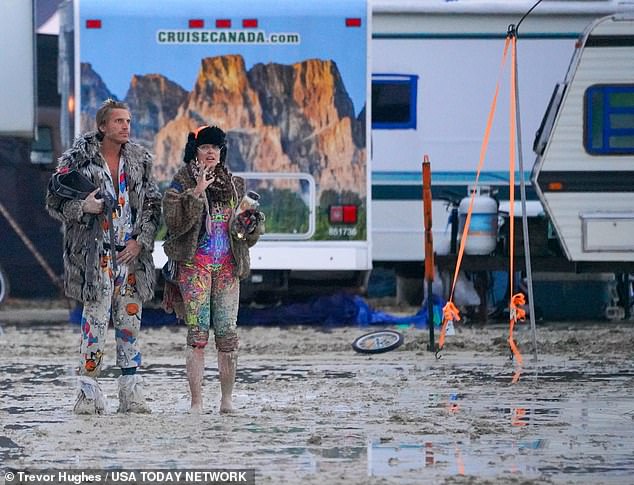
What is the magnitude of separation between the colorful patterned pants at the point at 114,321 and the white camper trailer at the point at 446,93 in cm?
711

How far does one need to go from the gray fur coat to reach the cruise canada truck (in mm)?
5529

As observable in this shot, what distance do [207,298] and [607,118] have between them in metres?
6.72

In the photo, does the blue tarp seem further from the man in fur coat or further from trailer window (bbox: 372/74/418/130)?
the man in fur coat

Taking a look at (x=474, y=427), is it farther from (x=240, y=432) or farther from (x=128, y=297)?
(x=128, y=297)

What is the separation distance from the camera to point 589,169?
45.2ft

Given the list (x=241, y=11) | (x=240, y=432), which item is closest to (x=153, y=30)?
(x=241, y=11)

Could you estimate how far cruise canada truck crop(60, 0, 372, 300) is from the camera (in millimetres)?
13969

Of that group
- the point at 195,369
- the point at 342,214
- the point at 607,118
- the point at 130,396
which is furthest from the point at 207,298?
the point at 607,118

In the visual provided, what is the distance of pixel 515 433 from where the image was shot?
7461 millimetres

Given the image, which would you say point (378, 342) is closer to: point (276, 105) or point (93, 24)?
point (276, 105)

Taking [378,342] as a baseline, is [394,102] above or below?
above

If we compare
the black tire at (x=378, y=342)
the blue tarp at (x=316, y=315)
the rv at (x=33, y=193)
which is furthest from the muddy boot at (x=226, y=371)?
the rv at (x=33, y=193)

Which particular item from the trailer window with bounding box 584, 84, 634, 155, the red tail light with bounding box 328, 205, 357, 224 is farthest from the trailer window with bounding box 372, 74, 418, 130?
the trailer window with bounding box 584, 84, 634, 155

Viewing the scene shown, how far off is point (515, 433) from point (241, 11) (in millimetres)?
7610
